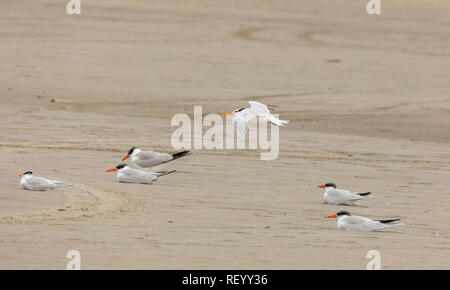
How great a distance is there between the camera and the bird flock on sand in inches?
396

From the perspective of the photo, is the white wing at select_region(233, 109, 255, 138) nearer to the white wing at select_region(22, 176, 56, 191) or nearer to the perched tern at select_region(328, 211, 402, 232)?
the perched tern at select_region(328, 211, 402, 232)

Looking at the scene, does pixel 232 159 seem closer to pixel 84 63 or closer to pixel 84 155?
pixel 84 155

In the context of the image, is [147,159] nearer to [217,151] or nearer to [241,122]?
[217,151]

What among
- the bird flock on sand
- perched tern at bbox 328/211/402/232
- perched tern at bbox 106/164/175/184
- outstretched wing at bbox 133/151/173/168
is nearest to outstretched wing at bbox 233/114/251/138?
the bird flock on sand

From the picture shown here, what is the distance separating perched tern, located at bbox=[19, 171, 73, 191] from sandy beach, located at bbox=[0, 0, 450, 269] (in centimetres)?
9

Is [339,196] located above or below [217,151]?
below

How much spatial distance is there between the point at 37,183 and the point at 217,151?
395 centimetres

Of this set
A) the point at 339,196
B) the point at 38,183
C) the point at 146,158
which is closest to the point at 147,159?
the point at 146,158

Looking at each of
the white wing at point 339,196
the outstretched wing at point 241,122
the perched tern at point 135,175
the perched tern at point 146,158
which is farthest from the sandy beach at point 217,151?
the outstretched wing at point 241,122

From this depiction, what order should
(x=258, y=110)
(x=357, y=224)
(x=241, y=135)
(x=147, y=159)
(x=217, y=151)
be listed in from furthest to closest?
1. (x=217, y=151)
2. (x=147, y=159)
3. (x=258, y=110)
4. (x=241, y=135)
5. (x=357, y=224)

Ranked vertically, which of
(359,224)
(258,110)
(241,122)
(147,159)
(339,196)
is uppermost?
(258,110)

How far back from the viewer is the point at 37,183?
36.7 ft
